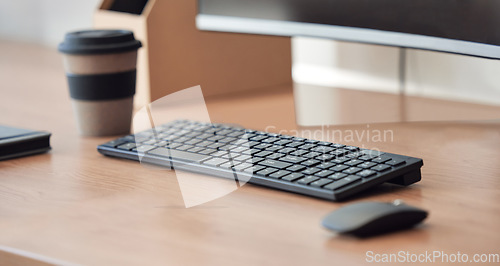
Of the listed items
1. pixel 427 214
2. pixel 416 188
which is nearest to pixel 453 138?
pixel 416 188

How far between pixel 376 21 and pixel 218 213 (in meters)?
0.38

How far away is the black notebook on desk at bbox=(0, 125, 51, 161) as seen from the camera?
2.73 feet

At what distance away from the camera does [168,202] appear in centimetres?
65

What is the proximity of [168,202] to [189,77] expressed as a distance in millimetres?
567

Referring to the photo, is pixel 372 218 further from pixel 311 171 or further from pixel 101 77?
pixel 101 77

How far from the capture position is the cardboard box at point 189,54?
1.15 metres

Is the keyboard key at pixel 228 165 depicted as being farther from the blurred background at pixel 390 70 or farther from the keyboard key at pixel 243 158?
the blurred background at pixel 390 70

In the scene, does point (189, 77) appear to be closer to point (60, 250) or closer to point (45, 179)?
point (45, 179)

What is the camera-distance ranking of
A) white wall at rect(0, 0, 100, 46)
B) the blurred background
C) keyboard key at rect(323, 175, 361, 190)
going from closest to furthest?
keyboard key at rect(323, 175, 361, 190) < the blurred background < white wall at rect(0, 0, 100, 46)

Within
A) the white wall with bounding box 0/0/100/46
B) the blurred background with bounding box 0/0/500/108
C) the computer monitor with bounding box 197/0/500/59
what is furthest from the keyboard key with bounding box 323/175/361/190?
the white wall with bounding box 0/0/100/46

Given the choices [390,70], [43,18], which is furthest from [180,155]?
[43,18]

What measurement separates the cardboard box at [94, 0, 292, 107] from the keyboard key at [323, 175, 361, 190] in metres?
0.58

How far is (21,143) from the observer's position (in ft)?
2.77

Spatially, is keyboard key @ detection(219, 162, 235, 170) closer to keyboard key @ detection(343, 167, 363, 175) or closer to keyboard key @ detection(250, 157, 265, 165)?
keyboard key @ detection(250, 157, 265, 165)
